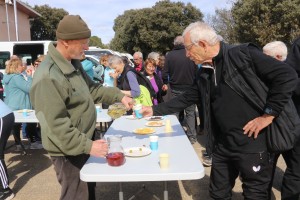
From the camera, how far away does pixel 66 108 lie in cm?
207

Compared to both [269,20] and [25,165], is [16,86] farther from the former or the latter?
[269,20]

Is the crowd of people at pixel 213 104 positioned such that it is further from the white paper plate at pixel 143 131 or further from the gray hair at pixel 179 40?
the gray hair at pixel 179 40

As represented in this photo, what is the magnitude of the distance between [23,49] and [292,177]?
1053 centimetres

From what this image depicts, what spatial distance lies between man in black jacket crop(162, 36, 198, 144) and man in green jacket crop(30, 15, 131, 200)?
11.8 ft

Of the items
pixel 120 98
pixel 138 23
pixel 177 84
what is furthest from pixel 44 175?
pixel 138 23

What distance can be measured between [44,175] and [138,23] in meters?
31.6

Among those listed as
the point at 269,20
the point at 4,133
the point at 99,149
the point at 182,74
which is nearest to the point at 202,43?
the point at 99,149

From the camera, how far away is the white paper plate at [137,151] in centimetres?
231

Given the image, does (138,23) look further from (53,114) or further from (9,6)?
(53,114)

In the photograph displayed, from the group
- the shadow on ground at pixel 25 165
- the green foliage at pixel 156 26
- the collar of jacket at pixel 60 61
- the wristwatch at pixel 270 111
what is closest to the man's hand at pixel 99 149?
the collar of jacket at pixel 60 61

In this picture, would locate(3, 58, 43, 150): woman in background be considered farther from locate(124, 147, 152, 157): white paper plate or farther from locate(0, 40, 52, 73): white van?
locate(0, 40, 52, 73): white van

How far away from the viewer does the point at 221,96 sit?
231cm

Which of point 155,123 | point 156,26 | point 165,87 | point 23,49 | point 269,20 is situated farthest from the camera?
point 156,26

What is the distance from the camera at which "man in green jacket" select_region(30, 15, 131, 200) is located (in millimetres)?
1960
